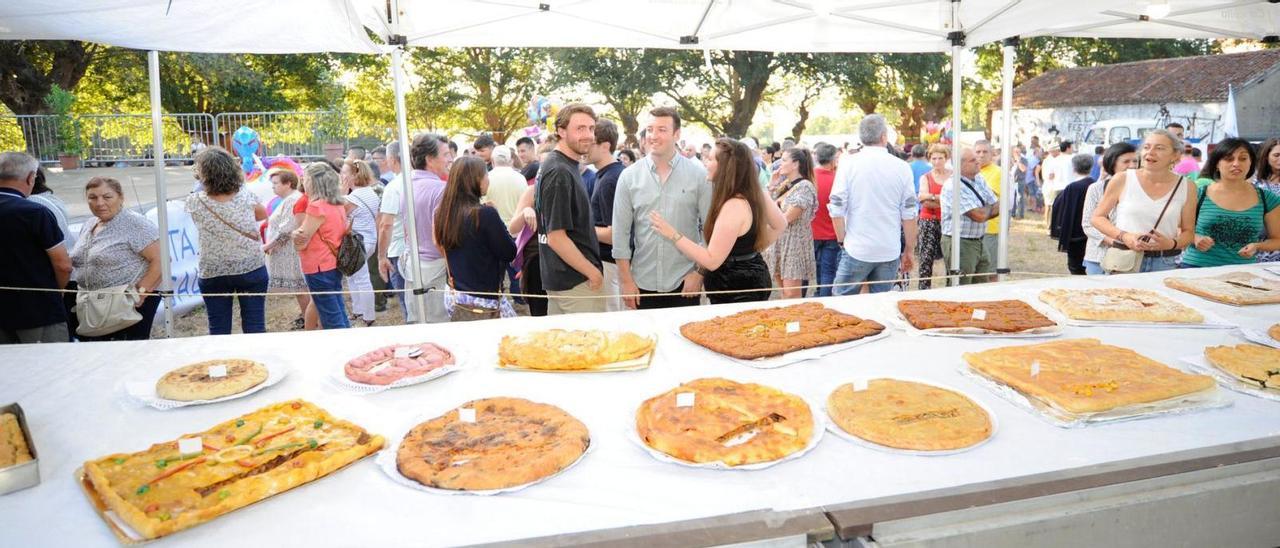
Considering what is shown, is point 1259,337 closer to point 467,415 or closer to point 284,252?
point 467,415

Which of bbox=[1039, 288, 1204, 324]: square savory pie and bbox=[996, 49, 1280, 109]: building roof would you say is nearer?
bbox=[1039, 288, 1204, 324]: square savory pie

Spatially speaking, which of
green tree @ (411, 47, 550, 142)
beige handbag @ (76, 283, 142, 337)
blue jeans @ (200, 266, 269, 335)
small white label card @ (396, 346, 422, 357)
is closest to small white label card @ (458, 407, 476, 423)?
small white label card @ (396, 346, 422, 357)

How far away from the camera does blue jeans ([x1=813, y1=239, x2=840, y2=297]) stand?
255 inches

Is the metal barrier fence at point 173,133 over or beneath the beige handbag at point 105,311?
over

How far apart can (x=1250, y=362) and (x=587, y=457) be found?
7.49 ft

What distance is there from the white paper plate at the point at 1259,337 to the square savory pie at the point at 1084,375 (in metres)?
0.62

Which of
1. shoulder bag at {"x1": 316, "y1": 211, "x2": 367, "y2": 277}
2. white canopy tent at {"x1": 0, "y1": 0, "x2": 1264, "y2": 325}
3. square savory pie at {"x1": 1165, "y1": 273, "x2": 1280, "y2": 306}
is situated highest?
white canopy tent at {"x1": 0, "y1": 0, "x2": 1264, "y2": 325}

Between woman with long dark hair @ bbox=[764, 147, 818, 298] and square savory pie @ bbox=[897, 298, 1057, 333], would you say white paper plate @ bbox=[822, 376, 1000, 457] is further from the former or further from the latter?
woman with long dark hair @ bbox=[764, 147, 818, 298]

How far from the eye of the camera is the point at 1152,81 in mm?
22953

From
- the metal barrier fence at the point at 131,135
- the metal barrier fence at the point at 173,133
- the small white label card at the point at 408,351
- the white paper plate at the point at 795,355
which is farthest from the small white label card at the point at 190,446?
the metal barrier fence at the point at 131,135

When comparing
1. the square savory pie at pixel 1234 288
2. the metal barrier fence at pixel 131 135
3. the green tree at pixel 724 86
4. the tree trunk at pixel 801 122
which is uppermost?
the green tree at pixel 724 86

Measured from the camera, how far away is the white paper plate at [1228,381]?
2297 mm

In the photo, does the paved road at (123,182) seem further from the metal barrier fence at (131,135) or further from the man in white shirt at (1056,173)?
the man in white shirt at (1056,173)

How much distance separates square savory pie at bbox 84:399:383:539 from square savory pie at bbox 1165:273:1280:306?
3.74 m
